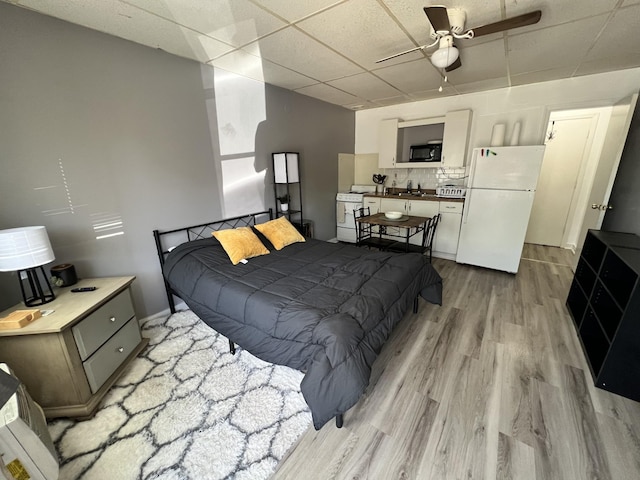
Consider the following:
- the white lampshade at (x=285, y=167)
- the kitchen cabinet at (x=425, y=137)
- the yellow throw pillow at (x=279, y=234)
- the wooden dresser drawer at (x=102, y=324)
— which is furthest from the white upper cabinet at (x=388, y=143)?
the wooden dresser drawer at (x=102, y=324)

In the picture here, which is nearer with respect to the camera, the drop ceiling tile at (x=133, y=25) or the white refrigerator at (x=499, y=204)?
the drop ceiling tile at (x=133, y=25)

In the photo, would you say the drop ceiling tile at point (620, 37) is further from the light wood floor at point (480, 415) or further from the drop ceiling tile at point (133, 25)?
the drop ceiling tile at point (133, 25)

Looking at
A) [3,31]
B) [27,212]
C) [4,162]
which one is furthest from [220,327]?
[3,31]

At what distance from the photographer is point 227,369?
6.66ft

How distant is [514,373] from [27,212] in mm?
3768

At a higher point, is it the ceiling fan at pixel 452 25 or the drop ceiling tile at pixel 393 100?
the drop ceiling tile at pixel 393 100

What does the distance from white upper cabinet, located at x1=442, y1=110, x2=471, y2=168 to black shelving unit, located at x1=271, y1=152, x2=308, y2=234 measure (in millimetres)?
2398

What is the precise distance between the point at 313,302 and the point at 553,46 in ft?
10.5

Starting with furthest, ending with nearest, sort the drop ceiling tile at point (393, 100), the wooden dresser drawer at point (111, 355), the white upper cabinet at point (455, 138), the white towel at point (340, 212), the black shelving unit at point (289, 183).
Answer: the white towel at point (340, 212)
the drop ceiling tile at point (393, 100)
the white upper cabinet at point (455, 138)
the black shelving unit at point (289, 183)
the wooden dresser drawer at point (111, 355)

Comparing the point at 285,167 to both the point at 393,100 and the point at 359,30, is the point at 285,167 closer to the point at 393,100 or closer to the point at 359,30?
the point at 359,30

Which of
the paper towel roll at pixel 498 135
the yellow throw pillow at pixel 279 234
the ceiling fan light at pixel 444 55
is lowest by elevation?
the yellow throw pillow at pixel 279 234

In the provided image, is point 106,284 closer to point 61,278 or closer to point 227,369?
point 61,278

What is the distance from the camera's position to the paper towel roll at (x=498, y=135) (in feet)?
12.0

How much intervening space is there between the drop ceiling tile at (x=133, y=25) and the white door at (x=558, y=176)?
5.35 metres
